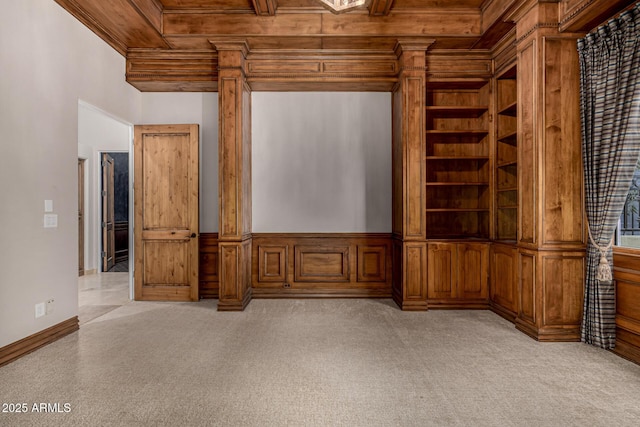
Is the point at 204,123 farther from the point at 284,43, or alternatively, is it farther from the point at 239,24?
the point at 284,43

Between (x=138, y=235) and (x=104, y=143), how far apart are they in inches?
133

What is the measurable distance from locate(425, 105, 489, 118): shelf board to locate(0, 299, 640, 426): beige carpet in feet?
8.70

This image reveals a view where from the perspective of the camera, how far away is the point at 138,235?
17.1ft

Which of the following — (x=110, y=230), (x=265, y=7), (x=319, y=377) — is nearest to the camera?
(x=319, y=377)

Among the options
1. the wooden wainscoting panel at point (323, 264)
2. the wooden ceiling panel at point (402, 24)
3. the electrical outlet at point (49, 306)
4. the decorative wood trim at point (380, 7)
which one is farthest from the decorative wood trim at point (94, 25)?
Answer: the decorative wood trim at point (380, 7)

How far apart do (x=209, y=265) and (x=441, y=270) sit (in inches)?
124

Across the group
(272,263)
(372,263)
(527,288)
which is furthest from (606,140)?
(272,263)

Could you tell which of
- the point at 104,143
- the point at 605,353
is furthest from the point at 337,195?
the point at 104,143

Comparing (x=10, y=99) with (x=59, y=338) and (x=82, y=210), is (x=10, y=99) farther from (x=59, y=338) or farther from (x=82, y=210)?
(x=82, y=210)

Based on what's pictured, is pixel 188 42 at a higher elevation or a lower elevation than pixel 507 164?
higher

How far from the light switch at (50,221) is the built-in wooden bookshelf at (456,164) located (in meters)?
4.29

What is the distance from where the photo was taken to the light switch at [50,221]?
3.50 m

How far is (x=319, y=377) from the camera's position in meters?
2.75

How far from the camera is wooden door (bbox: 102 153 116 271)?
7.63 m
